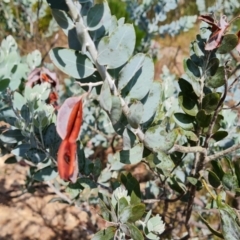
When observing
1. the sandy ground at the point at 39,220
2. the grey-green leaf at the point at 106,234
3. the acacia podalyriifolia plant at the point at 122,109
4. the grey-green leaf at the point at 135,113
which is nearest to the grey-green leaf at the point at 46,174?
the acacia podalyriifolia plant at the point at 122,109

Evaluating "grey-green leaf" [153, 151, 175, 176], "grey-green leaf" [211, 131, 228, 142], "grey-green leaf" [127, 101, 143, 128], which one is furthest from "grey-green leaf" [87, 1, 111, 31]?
"grey-green leaf" [211, 131, 228, 142]

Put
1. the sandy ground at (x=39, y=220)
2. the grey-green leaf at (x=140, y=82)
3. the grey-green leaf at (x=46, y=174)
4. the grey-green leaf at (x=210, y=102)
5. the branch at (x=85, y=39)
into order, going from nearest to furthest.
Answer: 1. the branch at (x=85, y=39)
2. the grey-green leaf at (x=140, y=82)
3. the grey-green leaf at (x=210, y=102)
4. the grey-green leaf at (x=46, y=174)
5. the sandy ground at (x=39, y=220)

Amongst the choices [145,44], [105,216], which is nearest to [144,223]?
[105,216]

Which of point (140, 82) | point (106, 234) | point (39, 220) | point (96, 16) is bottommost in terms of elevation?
point (39, 220)

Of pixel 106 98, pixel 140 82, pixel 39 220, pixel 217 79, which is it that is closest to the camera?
pixel 106 98

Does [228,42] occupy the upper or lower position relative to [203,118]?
upper

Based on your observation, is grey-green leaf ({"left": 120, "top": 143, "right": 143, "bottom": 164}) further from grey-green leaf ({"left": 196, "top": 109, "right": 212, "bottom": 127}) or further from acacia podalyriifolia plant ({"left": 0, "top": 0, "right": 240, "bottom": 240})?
grey-green leaf ({"left": 196, "top": 109, "right": 212, "bottom": 127})

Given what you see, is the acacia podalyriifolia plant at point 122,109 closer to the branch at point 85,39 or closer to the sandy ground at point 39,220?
the branch at point 85,39

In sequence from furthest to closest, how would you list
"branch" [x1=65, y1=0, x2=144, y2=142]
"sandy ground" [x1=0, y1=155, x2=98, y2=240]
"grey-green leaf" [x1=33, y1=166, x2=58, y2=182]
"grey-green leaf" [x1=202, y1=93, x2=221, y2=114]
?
"sandy ground" [x1=0, y1=155, x2=98, y2=240]
"grey-green leaf" [x1=33, y1=166, x2=58, y2=182]
"grey-green leaf" [x1=202, y1=93, x2=221, y2=114]
"branch" [x1=65, y1=0, x2=144, y2=142]

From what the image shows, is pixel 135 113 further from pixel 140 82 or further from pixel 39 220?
pixel 39 220

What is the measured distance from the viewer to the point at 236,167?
703mm

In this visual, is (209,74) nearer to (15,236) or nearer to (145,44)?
(15,236)

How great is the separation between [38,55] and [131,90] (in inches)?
29.2

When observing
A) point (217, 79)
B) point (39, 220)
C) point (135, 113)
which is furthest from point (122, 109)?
point (39, 220)
